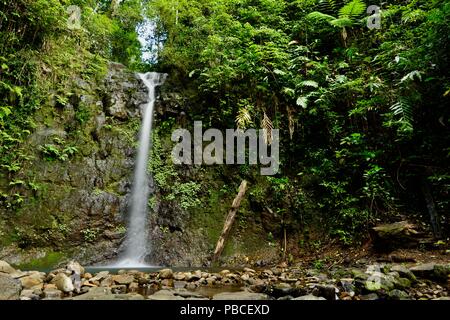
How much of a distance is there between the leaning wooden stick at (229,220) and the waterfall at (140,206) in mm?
1872

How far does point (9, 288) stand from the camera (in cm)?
364

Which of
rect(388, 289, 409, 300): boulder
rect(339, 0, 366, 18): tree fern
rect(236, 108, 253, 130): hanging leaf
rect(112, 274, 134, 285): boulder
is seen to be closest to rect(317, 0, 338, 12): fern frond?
rect(339, 0, 366, 18): tree fern

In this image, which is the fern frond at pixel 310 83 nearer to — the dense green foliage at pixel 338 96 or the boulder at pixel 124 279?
the dense green foliage at pixel 338 96

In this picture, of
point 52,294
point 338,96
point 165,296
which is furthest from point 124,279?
point 338,96

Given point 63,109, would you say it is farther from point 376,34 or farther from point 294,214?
point 376,34

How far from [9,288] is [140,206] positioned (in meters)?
4.59

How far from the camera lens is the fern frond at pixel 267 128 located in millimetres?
7855

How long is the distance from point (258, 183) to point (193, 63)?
4.73 metres

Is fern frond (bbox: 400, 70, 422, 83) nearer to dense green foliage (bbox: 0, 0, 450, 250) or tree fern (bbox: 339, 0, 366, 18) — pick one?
dense green foliage (bbox: 0, 0, 450, 250)

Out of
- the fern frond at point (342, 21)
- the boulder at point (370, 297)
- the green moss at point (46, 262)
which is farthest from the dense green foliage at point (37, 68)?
the boulder at point (370, 297)

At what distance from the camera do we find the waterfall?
24.6 ft

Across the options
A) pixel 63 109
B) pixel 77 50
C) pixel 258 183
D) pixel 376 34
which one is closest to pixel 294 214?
pixel 258 183

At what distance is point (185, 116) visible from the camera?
927 centimetres

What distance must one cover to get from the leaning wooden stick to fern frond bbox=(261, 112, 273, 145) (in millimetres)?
1246
